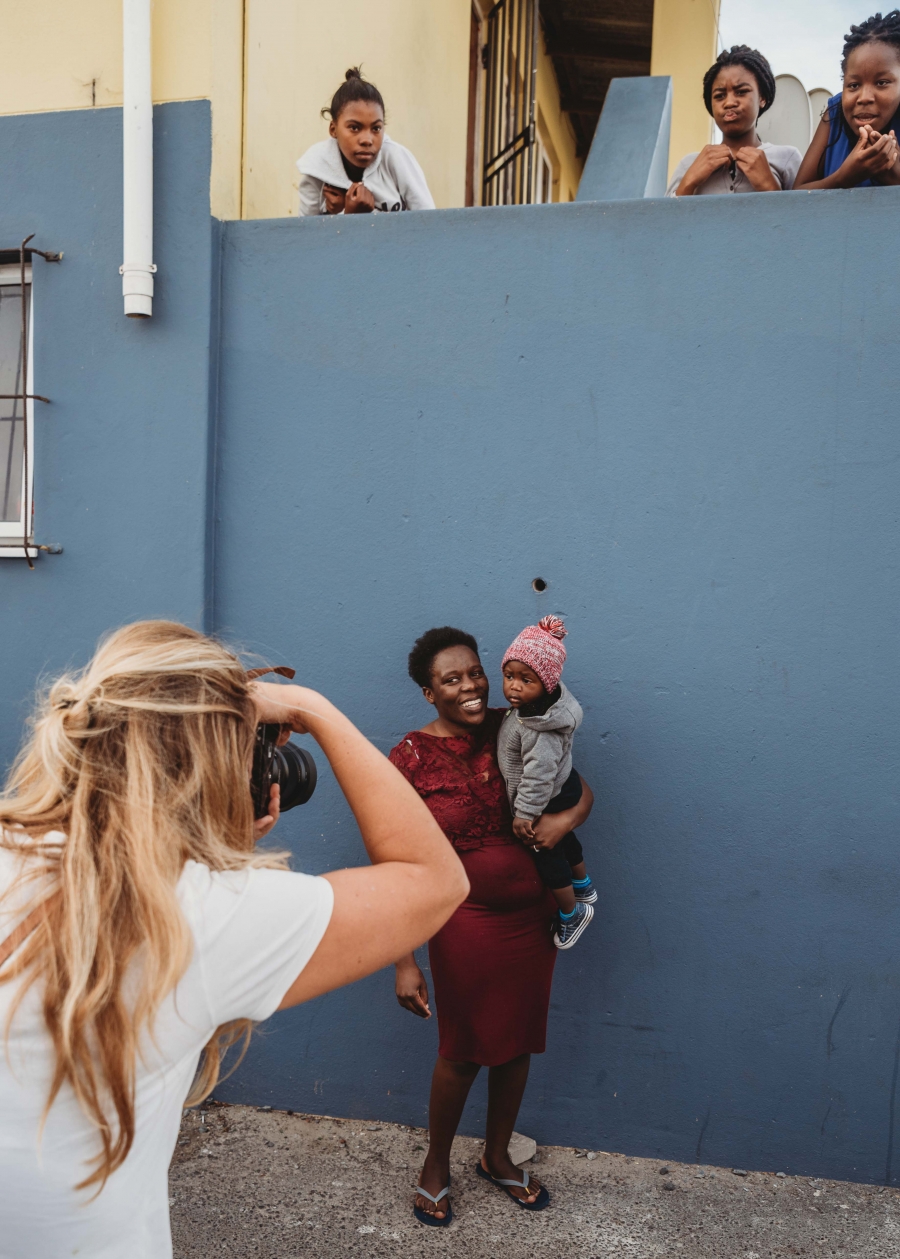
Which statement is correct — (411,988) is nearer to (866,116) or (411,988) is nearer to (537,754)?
(537,754)

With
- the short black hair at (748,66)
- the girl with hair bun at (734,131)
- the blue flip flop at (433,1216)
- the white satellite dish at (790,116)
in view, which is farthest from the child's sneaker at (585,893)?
the white satellite dish at (790,116)

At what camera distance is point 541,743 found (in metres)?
2.66

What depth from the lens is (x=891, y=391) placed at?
2.82 m

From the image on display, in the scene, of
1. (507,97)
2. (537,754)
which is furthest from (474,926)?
(507,97)

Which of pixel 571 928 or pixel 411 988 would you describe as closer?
pixel 411 988

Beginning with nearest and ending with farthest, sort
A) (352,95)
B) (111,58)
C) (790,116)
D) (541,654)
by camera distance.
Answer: (541,654) → (111,58) → (352,95) → (790,116)

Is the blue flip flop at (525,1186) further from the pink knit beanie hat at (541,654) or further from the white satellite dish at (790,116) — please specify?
the white satellite dish at (790,116)

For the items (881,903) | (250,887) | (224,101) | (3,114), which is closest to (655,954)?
(881,903)

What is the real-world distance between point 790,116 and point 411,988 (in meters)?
5.09

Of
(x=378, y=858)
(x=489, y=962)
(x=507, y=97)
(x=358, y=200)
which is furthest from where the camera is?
(x=507, y=97)

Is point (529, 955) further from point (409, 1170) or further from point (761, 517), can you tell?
point (761, 517)

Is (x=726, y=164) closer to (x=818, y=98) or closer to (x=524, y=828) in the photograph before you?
(x=524, y=828)

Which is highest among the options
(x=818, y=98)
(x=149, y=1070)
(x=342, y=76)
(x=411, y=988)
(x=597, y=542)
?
(x=818, y=98)

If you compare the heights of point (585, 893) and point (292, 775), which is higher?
point (292, 775)
